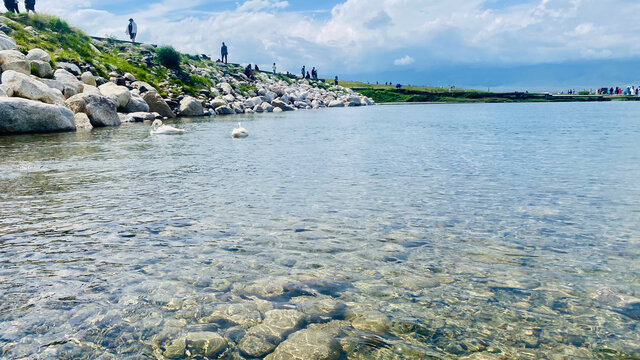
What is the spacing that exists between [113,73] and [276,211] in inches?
1606

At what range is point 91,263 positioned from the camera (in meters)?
5.91

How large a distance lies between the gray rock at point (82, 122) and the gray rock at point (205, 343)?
28.6 metres

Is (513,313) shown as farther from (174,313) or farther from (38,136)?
(38,136)

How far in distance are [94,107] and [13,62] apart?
534cm

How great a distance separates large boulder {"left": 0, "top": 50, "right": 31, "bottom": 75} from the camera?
89.6 feet

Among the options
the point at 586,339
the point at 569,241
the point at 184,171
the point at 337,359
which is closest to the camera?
the point at 337,359

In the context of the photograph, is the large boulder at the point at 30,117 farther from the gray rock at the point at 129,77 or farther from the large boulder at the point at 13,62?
Result: the gray rock at the point at 129,77

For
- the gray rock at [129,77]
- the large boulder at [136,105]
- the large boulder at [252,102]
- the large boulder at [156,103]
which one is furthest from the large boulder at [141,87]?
the large boulder at [252,102]

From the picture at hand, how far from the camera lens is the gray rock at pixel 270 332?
3.98 m

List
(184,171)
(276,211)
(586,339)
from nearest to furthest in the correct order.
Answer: (586,339)
(276,211)
(184,171)

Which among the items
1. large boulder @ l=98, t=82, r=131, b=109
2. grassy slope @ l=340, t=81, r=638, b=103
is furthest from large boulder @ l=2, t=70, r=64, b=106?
grassy slope @ l=340, t=81, r=638, b=103

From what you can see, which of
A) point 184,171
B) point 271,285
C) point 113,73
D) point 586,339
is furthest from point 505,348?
point 113,73

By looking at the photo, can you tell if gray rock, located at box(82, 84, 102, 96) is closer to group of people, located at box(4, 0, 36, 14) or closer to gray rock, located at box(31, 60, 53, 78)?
gray rock, located at box(31, 60, 53, 78)

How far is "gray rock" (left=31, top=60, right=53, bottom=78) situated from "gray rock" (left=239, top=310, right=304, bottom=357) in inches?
1333
